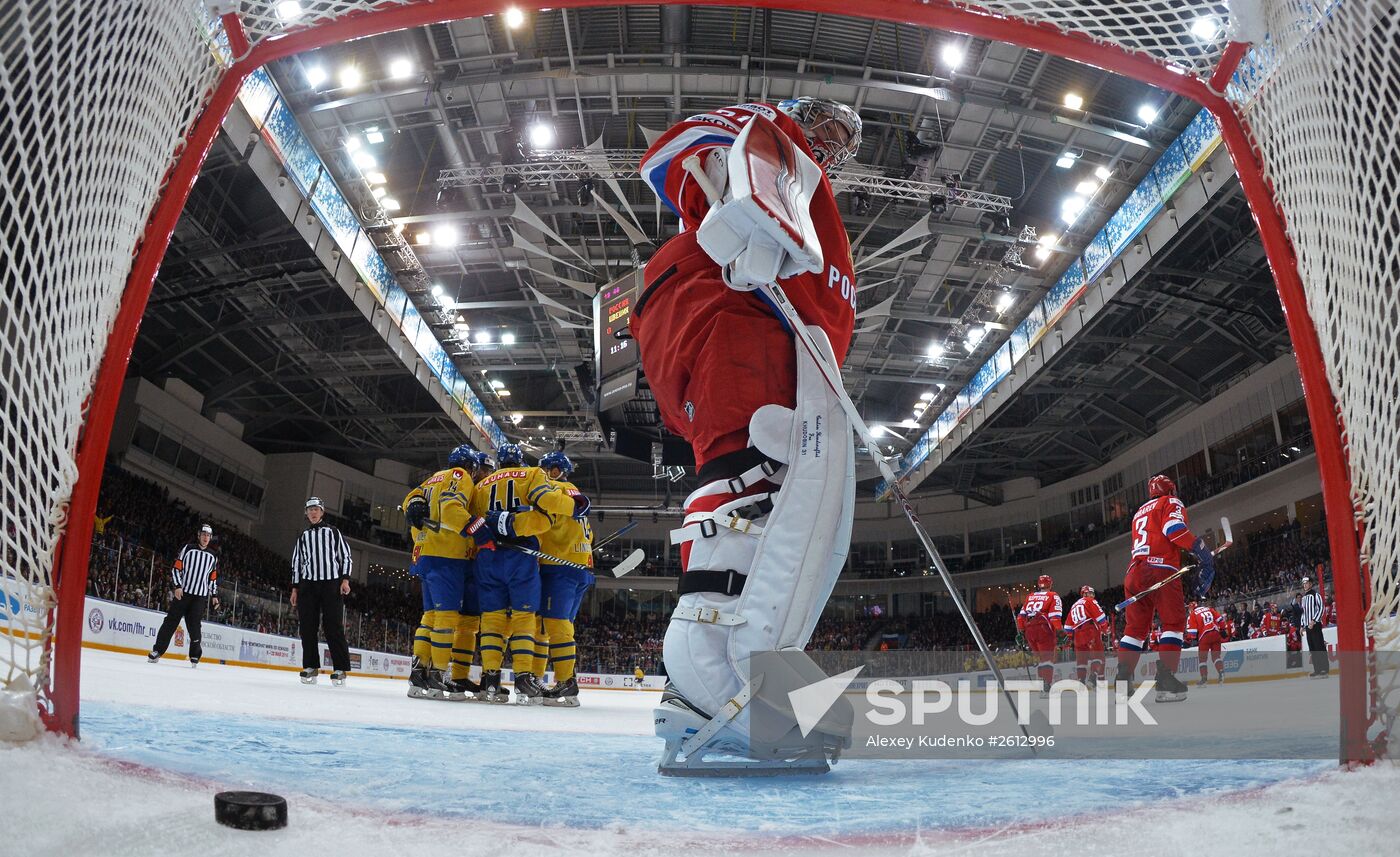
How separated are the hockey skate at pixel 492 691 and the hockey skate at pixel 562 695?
29 centimetres

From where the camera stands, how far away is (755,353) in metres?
1.64

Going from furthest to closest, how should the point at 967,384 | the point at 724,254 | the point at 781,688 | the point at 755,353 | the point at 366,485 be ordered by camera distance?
1. the point at 366,485
2. the point at 967,384
3. the point at 755,353
4. the point at 724,254
5. the point at 781,688

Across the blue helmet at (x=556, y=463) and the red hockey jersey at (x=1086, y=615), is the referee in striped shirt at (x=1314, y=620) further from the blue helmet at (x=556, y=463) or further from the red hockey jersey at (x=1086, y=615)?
the blue helmet at (x=556, y=463)

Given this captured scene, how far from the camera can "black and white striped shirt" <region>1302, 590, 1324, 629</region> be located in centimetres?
1158

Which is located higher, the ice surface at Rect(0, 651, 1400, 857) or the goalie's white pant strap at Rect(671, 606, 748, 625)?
the goalie's white pant strap at Rect(671, 606, 748, 625)

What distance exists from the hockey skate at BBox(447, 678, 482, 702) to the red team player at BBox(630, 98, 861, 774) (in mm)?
3643

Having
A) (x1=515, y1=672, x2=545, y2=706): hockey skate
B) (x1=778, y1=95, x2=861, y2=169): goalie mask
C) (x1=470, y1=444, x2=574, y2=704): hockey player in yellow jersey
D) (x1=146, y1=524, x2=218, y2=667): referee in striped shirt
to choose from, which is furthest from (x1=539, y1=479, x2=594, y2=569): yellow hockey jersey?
(x1=146, y1=524, x2=218, y2=667): referee in striped shirt

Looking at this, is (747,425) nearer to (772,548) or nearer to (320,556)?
(772,548)

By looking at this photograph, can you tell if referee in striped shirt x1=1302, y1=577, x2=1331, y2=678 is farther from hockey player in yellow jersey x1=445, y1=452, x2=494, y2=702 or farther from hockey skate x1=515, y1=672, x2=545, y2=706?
hockey player in yellow jersey x1=445, y1=452, x2=494, y2=702

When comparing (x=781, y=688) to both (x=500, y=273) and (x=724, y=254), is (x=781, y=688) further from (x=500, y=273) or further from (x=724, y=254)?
(x=500, y=273)

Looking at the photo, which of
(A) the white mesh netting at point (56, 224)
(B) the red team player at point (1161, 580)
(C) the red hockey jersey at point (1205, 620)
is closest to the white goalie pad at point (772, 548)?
(A) the white mesh netting at point (56, 224)

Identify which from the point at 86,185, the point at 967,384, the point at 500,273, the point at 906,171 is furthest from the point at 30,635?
the point at 967,384

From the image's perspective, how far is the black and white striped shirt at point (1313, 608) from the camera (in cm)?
1158

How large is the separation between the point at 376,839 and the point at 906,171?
13.0 m
